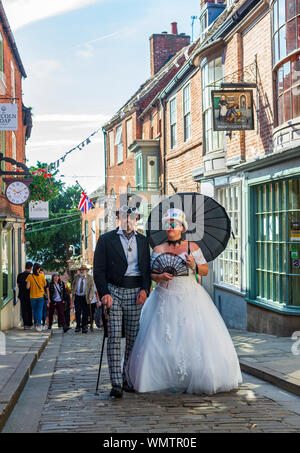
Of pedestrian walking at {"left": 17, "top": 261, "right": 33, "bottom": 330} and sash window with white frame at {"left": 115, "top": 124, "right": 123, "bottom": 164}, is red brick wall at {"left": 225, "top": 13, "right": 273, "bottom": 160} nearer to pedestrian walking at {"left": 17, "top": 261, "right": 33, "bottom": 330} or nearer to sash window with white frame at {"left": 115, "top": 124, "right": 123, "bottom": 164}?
pedestrian walking at {"left": 17, "top": 261, "right": 33, "bottom": 330}

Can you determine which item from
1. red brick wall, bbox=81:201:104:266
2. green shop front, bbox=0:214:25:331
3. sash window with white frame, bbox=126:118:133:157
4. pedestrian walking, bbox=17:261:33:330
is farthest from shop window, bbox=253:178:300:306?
red brick wall, bbox=81:201:104:266

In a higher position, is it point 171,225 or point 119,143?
point 119,143

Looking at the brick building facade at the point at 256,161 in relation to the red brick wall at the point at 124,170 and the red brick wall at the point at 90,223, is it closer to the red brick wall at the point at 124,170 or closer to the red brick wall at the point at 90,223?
the red brick wall at the point at 124,170

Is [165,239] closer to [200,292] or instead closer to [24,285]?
[200,292]

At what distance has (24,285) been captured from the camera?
15.4m

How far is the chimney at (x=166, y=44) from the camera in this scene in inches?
1174

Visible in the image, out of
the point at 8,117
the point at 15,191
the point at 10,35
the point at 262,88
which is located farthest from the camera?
the point at 10,35

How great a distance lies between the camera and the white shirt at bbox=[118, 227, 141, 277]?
21.4 feet

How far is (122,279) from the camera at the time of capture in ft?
21.2

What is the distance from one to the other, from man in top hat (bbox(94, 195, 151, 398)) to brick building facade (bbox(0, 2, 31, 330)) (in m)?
8.43

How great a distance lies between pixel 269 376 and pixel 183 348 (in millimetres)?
1492

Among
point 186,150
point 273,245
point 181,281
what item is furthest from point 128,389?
point 186,150

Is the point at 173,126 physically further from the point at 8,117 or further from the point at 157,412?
the point at 157,412
